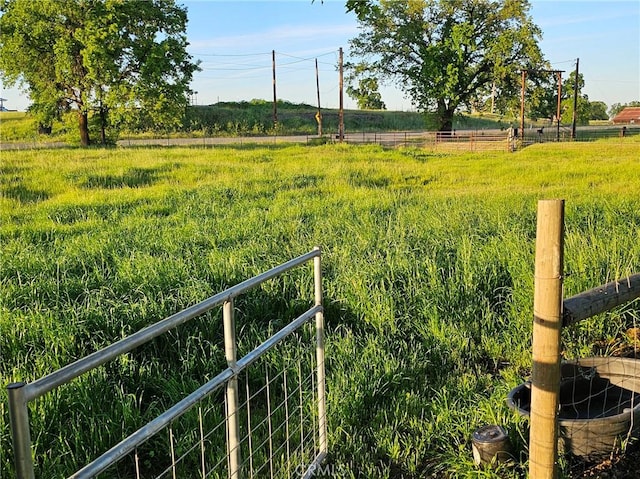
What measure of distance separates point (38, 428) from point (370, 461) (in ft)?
6.34

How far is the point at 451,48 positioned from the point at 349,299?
41418 mm

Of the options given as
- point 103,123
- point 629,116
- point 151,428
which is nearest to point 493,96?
point 103,123

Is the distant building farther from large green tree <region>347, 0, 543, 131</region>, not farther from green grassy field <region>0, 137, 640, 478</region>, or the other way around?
green grassy field <region>0, 137, 640, 478</region>

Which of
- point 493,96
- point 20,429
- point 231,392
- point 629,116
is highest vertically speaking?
point 629,116

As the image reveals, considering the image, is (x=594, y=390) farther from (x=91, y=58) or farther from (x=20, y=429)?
(x=91, y=58)

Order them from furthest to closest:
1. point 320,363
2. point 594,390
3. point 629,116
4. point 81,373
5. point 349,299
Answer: point 629,116, point 349,299, point 594,390, point 320,363, point 81,373

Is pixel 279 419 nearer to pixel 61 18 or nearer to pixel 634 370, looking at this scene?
pixel 634 370

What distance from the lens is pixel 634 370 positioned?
376cm

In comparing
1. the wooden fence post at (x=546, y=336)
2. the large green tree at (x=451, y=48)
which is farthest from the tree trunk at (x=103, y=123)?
the wooden fence post at (x=546, y=336)

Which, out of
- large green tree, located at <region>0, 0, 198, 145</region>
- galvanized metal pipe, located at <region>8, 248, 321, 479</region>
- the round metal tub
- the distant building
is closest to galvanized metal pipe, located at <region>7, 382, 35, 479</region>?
galvanized metal pipe, located at <region>8, 248, 321, 479</region>

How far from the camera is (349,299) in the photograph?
5.44 meters

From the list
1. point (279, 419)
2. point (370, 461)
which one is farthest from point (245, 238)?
point (370, 461)

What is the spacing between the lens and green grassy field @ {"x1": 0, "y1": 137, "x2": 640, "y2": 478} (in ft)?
11.6

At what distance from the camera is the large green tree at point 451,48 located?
42.4 metres
